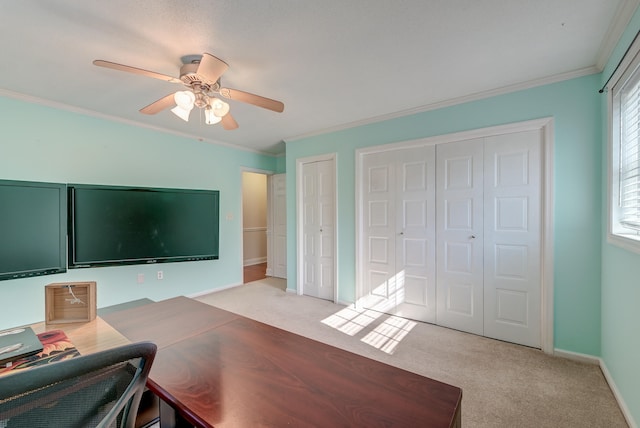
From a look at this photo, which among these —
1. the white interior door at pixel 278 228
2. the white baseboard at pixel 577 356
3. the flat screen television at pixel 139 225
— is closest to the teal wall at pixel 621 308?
the white baseboard at pixel 577 356

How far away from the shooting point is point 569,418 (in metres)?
1.61

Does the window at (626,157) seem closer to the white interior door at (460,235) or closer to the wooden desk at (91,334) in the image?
the white interior door at (460,235)

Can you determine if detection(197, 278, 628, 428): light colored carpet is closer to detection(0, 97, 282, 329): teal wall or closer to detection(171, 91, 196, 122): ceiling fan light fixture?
detection(0, 97, 282, 329): teal wall

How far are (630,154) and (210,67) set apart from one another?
2.77 meters

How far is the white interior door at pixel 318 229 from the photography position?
3809mm

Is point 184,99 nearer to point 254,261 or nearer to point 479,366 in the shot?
point 479,366

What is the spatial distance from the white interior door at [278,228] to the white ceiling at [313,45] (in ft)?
8.51

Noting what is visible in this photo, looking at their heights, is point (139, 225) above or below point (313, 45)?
below

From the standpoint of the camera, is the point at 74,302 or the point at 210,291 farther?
the point at 210,291

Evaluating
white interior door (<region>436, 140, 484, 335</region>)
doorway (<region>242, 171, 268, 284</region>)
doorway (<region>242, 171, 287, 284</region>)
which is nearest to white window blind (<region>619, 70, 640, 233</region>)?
white interior door (<region>436, 140, 484, 335</region>)

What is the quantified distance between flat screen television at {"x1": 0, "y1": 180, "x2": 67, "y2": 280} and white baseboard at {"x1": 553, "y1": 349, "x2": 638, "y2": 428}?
4341 millimetres

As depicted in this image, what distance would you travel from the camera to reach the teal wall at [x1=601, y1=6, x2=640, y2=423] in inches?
59.4

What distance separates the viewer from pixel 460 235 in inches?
109

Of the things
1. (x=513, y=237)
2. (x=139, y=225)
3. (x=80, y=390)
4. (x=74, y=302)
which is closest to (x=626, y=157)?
(x=513, y=237)
